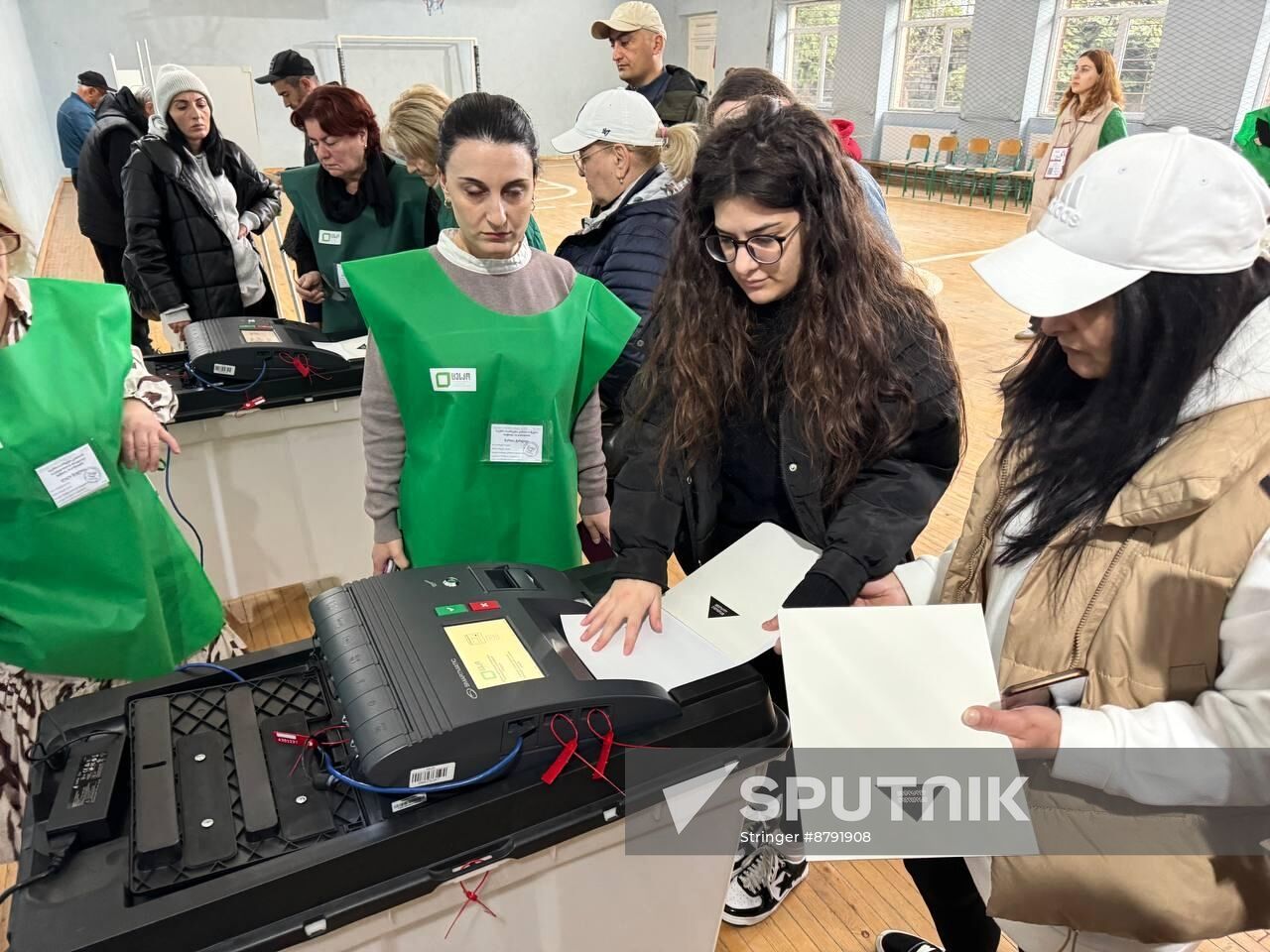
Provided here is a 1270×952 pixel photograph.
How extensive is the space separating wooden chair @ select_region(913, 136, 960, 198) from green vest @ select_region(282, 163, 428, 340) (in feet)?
30.5

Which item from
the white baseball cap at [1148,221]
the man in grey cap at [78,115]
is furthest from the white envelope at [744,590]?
the man in grey cap at [78,115]

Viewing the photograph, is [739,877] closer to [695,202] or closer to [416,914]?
[416,914]

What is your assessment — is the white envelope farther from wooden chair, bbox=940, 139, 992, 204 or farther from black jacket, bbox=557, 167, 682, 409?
wooden chair, bbox=940, 139, 992, 204

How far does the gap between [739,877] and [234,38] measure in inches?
530

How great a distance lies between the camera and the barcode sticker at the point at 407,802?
0.79 metres

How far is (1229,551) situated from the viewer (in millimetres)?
716

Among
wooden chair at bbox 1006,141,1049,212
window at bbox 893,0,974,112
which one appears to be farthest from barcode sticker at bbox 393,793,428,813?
window at bbox 893,0,974,112

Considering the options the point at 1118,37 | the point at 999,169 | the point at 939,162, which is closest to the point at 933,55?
the point at 939,162

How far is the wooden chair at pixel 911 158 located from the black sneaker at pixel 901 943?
1054 cm

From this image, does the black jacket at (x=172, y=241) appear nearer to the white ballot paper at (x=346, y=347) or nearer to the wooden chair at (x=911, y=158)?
the white ballot paper at (x=346, y=347)

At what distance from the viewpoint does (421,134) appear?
2.25 metres

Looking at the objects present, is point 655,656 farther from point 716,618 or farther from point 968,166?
point 968,166

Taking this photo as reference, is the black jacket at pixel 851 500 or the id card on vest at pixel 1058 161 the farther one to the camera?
the id card on vest at pixel 1058 161

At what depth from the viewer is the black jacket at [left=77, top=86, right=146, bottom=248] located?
2.79 meters
